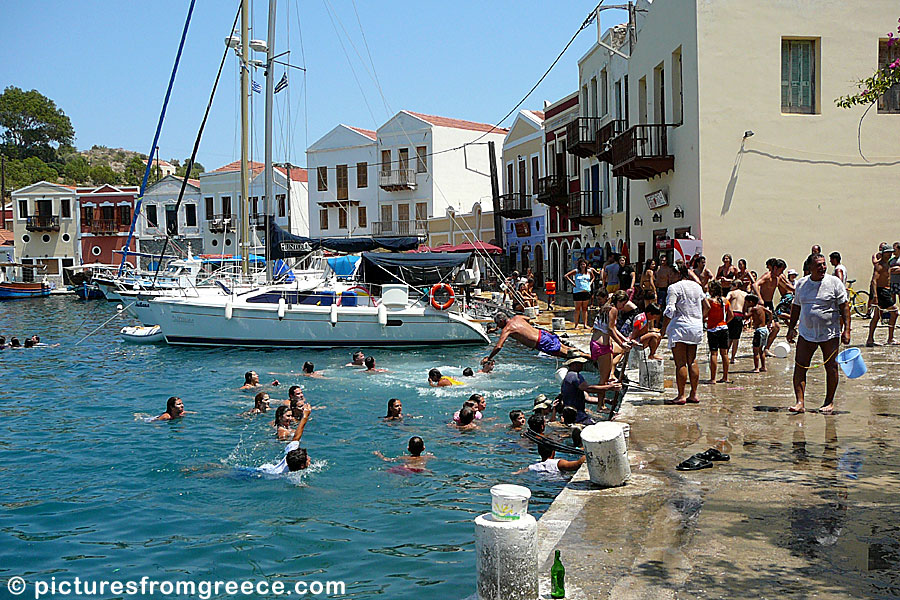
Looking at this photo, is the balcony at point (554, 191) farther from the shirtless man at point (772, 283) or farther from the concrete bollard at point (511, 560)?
the concrete bollard at point (511, 560)

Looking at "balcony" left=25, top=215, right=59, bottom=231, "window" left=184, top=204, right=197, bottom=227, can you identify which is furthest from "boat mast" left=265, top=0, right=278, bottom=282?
"balcony" left=25, top=215, right=59, bottom=231

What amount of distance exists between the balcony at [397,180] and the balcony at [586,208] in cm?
2191

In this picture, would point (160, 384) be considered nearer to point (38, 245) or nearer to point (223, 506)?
point (223, 506)

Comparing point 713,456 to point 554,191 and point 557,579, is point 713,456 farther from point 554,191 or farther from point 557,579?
point 554,191

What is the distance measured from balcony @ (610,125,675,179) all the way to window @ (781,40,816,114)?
315 cm

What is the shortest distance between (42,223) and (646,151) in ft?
187

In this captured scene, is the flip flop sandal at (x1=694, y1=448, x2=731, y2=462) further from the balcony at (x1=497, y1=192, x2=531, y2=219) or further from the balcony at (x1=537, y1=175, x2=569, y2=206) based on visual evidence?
the balcony at (x1=497, y1=192, x2=531, y2=219)

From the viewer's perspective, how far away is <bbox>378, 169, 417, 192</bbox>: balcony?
2217 inches

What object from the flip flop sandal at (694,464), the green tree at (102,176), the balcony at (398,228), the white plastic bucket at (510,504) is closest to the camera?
the white plastic bucket at (510,504)

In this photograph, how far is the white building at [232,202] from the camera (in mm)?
63938


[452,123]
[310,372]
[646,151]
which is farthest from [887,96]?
[452,123]

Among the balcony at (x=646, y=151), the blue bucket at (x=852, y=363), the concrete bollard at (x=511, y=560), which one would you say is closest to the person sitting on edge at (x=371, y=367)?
the balcony at (x=646, y=151)

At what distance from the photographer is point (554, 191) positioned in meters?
38.2

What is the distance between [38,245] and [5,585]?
65.4 m
